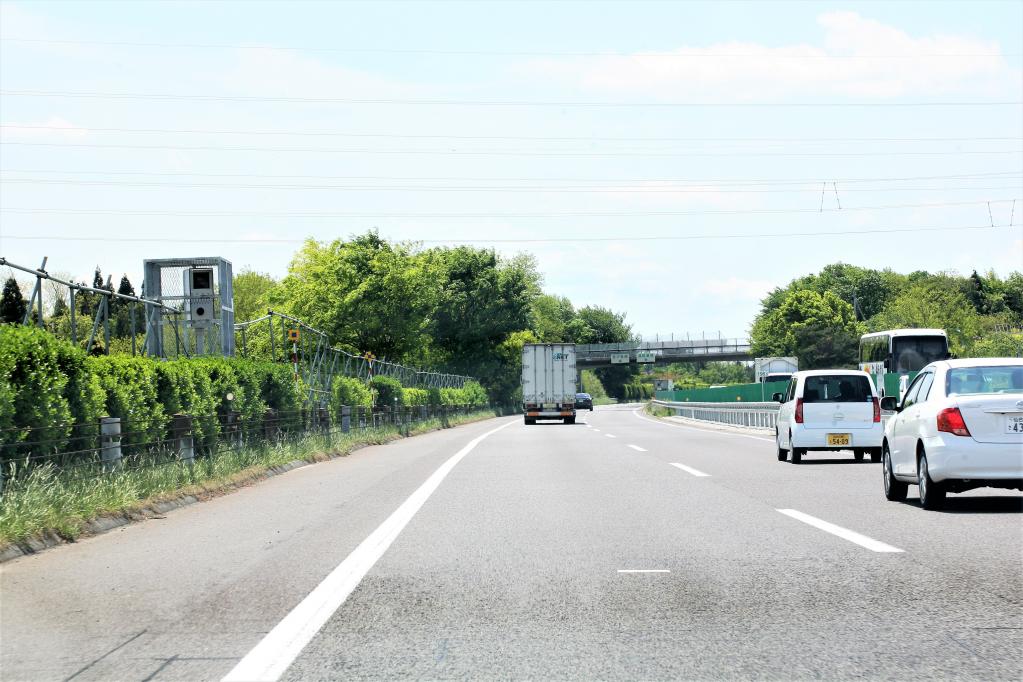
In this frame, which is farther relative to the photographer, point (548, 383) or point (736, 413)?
point (548, 383)

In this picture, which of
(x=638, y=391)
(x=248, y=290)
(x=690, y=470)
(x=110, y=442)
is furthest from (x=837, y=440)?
(x=638, y=391)

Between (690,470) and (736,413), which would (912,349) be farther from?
(690,470)

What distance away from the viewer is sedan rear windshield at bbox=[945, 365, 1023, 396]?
469 inches

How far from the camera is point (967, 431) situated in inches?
453

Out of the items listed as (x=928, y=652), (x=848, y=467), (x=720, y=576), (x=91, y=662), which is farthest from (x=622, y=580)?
(x=848, y=467)

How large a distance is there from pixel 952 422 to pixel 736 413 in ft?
104

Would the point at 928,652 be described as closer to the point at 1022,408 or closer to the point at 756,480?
the point at 1022,408

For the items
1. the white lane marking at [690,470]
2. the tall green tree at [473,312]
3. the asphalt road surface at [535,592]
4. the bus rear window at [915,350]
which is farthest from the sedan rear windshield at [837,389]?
the tall green tree at [473,312]

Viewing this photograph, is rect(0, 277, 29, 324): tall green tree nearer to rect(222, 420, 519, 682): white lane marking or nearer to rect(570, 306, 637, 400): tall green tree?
rect(222, 420, 519, 682): white lane marking

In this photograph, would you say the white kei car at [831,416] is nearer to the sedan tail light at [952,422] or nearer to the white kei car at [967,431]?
the white kei car at [967,431]

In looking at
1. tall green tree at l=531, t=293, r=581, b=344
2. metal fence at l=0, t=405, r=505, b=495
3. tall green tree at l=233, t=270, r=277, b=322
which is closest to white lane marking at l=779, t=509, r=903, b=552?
metal fence at l=0, t=405, r=505, b=495

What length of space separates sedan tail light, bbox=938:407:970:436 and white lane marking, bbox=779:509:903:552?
1.74 metres

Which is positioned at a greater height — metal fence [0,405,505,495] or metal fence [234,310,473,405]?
metal fence [234,310,473,405]

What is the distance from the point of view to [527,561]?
8.46 metres
